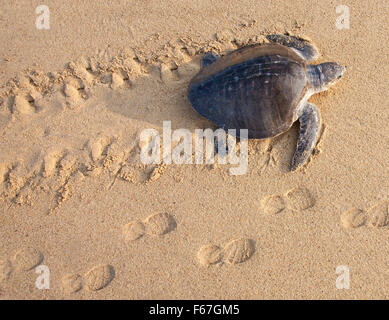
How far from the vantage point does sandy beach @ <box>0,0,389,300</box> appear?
2551mm

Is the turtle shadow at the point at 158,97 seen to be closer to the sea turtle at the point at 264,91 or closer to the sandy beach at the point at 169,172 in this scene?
the sandy beach at the point at 169,172

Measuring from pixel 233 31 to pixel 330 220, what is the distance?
187 centimetres

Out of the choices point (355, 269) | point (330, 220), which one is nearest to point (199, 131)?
point (330, 220)

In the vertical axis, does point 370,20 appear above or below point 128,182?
above

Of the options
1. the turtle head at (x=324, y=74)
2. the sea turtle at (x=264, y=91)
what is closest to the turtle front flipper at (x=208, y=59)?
the sea turtle at (x=264, y=91)

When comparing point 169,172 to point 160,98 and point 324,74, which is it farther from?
point 324,74

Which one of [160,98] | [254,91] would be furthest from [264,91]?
[160,98]

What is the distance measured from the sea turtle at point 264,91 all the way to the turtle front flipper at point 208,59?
2.8 inches

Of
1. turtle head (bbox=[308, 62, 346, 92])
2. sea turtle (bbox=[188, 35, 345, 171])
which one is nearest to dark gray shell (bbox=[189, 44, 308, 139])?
sea turtle (bbox=[188, 35, 345, 171])

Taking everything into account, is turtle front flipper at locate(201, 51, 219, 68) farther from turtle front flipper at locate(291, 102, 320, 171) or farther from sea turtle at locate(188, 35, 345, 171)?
turtle front flipper at locate(291, 102, 320, 171)

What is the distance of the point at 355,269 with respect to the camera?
2521 mm

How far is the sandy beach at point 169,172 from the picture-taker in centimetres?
255

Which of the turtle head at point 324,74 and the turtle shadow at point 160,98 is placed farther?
the turtle shadow at point 160,98

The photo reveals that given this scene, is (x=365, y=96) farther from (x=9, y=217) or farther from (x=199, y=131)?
(x=9, y=217)
